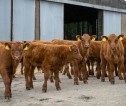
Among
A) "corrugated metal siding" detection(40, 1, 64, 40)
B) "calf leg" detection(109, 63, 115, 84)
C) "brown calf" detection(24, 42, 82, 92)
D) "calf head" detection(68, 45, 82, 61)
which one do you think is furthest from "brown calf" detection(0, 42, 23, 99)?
"corrugated metal siding" detection(40, 1, 64, 40)

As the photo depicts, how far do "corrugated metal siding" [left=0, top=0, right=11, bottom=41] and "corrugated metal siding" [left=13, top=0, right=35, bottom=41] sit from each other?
0.43 metres

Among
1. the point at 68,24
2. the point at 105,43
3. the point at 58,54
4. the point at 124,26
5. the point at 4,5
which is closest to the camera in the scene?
the point at 58,54

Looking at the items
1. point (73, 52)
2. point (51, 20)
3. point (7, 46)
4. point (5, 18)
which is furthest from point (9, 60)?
point (51, 20)

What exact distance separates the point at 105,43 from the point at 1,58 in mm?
5135

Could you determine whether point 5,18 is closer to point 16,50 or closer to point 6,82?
point 16,50

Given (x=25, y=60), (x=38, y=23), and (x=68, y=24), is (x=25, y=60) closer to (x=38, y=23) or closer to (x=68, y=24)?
(x=38, y=23)

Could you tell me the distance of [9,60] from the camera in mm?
9875

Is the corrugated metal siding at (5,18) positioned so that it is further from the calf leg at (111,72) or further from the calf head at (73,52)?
the calf head at (73,52)

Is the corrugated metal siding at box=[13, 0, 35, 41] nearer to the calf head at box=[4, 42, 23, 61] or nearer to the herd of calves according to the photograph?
the herd of calves

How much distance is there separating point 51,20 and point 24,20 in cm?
246

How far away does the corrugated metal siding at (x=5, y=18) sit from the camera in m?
19.9

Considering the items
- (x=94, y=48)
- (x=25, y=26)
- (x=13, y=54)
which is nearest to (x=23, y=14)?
(x=25, y=26)

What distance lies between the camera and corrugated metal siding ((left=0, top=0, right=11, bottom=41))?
65.3 ft

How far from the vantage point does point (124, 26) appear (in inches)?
1176
